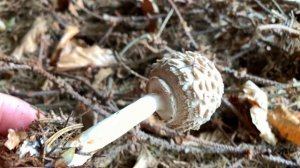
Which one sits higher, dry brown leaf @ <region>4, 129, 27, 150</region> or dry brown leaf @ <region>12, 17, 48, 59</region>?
dry brown leaf @ <region>4, 129, 27, 150</region>

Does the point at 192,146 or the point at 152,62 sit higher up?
the point at 152,62

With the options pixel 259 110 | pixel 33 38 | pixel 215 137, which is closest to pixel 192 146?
pixel 215 137

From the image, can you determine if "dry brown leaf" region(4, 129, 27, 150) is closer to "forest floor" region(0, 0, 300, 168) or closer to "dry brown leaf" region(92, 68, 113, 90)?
"forest floor" region(0, 0, 300, 168)

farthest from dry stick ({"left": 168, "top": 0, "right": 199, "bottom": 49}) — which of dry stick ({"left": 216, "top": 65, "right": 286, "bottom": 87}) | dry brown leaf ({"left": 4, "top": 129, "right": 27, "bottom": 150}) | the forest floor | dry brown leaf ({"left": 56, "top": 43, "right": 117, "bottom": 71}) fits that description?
dry brown leaf ({"left": 4, "top": 129, "right": 27, "bottom": 150})

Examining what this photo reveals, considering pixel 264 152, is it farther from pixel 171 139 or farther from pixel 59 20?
pixel 59 20

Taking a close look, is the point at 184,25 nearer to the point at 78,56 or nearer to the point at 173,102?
the point at 78,56
